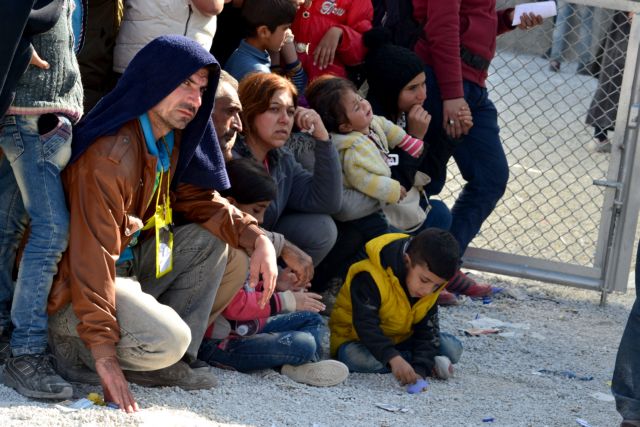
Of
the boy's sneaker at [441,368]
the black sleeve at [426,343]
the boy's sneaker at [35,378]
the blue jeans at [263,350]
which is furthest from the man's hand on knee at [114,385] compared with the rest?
the boy's sneaker at [441,368]

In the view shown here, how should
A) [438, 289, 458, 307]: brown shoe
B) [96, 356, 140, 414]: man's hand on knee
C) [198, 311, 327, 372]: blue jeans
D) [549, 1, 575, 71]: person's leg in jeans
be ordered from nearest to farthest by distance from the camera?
[96, 356, 140, 414]: man's hand on knee, [198, 311, 327, 372]: blue jeans, [438, 289, 458, 307]: brown shoe, [549, 1, 575, 71]: person's leg in jeans

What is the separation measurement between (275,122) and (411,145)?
1.10 meters

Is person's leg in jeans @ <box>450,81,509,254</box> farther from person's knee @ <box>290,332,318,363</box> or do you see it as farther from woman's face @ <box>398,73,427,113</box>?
person's knee @ <box>290,332,318,363</box>

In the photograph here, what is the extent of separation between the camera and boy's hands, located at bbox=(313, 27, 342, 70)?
21.1 feet

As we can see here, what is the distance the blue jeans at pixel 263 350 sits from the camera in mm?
5027

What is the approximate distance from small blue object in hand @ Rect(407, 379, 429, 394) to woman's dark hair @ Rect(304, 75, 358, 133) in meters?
1.43

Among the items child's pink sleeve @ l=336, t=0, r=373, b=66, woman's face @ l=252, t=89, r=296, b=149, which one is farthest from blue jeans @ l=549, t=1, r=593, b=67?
woman's face @ l=252, t=89, r=296, b=149

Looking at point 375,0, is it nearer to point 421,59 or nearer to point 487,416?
point 421,59

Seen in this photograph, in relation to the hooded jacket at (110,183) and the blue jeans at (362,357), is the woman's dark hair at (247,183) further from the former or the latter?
the blue jeans at (362,357)

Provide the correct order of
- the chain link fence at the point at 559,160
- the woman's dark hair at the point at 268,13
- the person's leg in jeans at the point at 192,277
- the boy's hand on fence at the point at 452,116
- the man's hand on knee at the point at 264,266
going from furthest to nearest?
the chain link fence at the point at 559,160, the boy's hand on fence at the point at 452,116, the woman's dark hair at the point at 268,13, the person's leg in jeans at the point at 192,277, the man's hand on knee at the point at 264,266

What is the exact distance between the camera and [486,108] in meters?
6.98

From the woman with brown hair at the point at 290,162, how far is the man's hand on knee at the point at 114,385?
156cm

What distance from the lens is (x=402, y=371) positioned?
526 cm

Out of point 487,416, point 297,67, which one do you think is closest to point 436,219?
point 297,67
